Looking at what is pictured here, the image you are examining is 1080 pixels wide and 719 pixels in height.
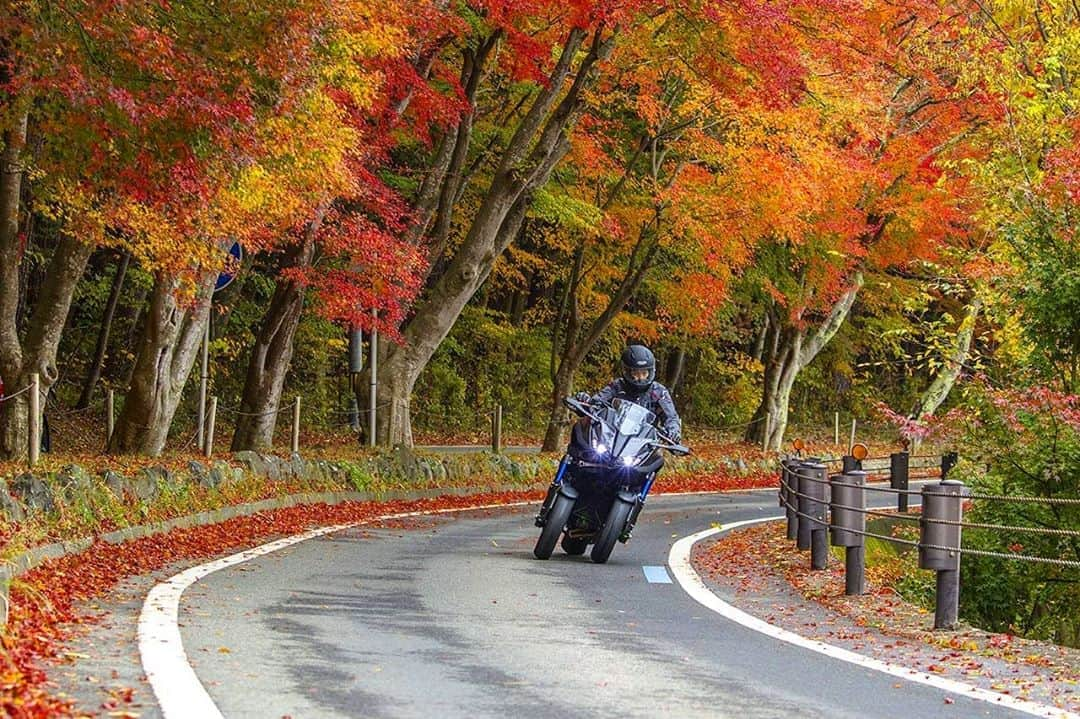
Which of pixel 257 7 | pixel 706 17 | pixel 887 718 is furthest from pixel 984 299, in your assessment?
pixel 887 718

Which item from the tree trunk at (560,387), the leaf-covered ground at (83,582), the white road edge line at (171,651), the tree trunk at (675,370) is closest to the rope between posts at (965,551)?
the white road edge line at (171,651)

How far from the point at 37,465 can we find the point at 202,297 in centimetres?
492

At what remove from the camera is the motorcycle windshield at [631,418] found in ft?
43.2

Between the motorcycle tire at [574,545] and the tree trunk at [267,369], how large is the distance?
1018 cm

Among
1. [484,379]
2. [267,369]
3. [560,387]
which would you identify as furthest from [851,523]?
[484,379]

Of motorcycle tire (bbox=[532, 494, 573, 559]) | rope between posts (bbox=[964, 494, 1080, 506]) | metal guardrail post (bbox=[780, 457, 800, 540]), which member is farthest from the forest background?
rope between posts (bbox=[964, 494, 1080, 506])

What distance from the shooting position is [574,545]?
46.4ft

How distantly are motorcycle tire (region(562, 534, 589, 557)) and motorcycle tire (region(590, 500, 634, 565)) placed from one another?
43cm

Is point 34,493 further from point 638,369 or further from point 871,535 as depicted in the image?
point 871,535

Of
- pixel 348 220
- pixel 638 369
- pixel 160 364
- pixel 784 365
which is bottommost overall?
pixel 638 369

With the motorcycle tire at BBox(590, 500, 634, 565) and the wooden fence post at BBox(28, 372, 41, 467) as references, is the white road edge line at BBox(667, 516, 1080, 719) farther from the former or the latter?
the wooden fence post at BBox(28, 372, 41, 467)

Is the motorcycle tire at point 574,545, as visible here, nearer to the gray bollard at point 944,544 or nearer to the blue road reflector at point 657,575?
the blue road reflector at point 657,575

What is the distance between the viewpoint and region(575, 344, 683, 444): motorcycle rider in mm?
13523

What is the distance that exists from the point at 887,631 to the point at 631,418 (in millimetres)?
4061
